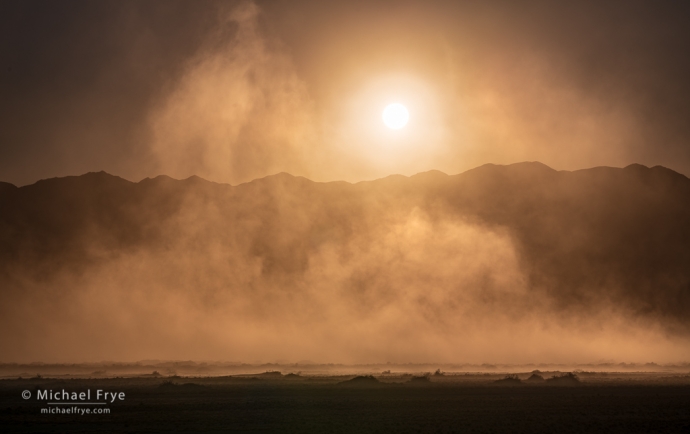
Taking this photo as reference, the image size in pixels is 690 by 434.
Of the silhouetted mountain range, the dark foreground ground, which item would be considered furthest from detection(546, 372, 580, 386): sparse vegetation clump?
the silhouetted mountain range

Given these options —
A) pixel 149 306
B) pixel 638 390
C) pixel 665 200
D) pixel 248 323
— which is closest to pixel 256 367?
pixel 248 323

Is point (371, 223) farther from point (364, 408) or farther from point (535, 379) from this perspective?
point (364, 408)

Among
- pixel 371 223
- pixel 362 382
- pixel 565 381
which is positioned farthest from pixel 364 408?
pixel 371 223

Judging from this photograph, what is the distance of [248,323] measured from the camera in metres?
96.5

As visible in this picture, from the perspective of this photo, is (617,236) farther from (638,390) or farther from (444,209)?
(638,390)

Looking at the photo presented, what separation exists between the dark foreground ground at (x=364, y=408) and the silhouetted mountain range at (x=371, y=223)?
5727cm

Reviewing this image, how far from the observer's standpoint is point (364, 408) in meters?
31.2

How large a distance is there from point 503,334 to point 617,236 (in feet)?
84.3

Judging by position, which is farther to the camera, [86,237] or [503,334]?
[86,237]

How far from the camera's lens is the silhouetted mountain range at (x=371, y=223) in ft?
322

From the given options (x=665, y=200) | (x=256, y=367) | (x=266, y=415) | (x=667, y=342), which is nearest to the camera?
(x=266, y=415)

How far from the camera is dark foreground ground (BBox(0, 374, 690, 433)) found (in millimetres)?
25609

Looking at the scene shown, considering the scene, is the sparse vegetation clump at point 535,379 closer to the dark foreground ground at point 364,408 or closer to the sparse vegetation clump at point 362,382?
the dark foreground ground at point 364,408

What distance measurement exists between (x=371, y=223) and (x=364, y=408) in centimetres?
8263
